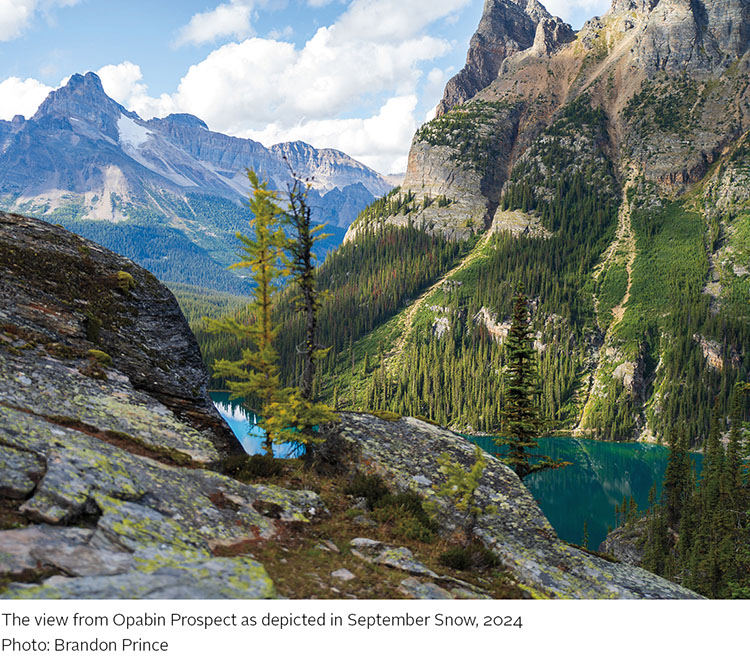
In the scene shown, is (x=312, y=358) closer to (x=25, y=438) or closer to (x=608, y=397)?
(x=25, y=438)

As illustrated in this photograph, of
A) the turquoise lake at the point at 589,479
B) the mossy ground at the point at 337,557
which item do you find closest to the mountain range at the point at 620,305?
the turquoise lake at the point at 589,479

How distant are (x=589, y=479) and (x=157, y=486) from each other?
358 feet

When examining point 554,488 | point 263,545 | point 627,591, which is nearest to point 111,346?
point 263,545

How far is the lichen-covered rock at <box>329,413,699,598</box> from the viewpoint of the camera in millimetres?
12281

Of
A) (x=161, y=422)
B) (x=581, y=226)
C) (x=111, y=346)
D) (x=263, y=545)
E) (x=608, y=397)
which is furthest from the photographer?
(x=581, y=226)

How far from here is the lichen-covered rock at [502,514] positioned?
12281mm

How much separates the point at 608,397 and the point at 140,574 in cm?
15301

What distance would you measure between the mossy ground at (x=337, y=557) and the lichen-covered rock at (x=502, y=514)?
3.53ft

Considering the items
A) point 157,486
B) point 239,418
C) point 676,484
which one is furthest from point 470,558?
A: point 239,418

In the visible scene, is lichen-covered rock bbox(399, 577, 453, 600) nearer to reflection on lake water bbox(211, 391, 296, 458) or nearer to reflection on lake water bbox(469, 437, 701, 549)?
reflection on lake water bbox(469, 437, 701, 549)

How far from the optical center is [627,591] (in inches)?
492

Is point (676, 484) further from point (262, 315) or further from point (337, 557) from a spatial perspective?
point (337, 557)

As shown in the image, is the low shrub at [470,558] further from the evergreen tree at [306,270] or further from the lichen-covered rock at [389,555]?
the evergreen tree at [306,270]
